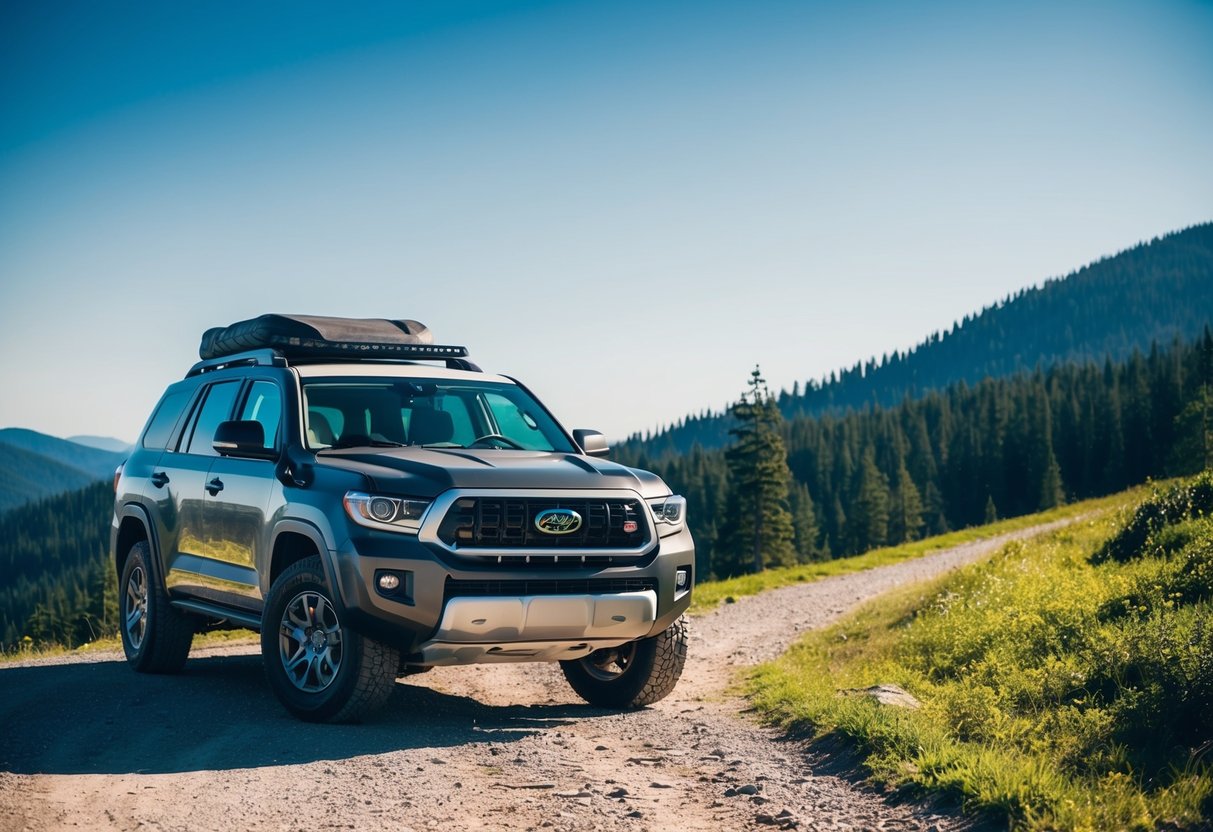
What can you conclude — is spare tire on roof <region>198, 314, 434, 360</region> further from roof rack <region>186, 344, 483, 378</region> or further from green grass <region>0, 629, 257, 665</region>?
green grass <region>0, 629, 257, 665</region>

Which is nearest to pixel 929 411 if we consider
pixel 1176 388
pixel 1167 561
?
pixel 1176 388

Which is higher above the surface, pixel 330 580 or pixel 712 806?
pixel 330 580

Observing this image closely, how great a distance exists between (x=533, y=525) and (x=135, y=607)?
14.5 ft

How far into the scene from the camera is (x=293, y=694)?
677 centimetres

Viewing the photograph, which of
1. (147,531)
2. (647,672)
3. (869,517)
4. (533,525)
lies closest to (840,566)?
(647,672)

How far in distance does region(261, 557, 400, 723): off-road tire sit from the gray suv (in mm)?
12

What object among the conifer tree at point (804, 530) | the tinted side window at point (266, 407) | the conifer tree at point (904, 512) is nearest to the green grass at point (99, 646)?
the tinted side window at point (266, 407)

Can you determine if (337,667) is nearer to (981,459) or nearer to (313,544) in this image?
(313,544)

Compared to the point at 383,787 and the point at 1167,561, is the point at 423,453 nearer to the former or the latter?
the point at 383,787

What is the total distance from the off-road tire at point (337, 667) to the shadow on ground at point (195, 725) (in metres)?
0.12

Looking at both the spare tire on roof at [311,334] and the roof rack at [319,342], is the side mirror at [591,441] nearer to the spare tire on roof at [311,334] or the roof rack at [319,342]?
the roof rack at [319,342]

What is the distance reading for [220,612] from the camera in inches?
306

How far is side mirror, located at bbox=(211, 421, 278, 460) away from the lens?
7.07 metres

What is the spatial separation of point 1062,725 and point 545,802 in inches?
124
